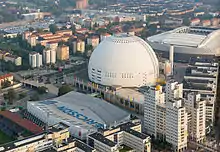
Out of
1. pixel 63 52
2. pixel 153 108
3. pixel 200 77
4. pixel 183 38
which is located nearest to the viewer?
pixel 153 108

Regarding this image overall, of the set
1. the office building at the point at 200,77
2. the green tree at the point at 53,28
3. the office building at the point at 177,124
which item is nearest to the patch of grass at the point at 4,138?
the office building at the point at 177,124

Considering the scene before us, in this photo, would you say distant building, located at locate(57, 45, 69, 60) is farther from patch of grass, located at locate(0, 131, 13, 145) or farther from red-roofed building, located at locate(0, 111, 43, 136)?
patch of grass, located at locate(0, 131, 13, 145)

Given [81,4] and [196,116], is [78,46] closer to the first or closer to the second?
[196,116]

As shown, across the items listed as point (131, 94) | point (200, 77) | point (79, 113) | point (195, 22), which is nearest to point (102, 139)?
point (79, 113)

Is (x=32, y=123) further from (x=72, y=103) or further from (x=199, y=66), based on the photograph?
(x=199, y=66)

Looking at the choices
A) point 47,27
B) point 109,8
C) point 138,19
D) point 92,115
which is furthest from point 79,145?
point 109,8

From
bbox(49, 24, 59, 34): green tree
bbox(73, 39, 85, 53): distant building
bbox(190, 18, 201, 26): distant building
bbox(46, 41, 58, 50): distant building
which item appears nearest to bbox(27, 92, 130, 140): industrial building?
bbox(46, 41, 58, 50): distant building
